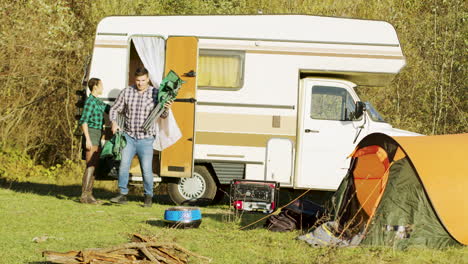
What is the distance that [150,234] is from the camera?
7902 millimetres

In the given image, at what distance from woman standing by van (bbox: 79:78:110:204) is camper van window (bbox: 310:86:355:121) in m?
3.25

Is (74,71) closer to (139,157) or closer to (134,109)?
(134,109)

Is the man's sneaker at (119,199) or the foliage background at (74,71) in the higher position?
the foliage background at (74,71)

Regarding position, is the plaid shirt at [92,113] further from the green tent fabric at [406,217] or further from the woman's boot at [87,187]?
the green tent fabric at [406,217]

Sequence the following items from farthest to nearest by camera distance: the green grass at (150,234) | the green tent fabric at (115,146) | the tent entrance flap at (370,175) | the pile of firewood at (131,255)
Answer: the green tent fabric at (115,146) < the tent entrance flap at (370,175) < the green grass at (150,234) < the pile of firewood at (131,255)

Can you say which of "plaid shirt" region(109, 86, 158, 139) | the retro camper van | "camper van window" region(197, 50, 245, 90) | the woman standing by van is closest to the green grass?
the woman standing by van

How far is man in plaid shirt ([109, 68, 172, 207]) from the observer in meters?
10.9

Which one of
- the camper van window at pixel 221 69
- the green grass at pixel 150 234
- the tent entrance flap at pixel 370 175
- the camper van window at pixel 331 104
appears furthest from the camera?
the camper van window at pixel 221 69

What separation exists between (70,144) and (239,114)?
621 centimetres

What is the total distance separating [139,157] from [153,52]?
188 cm

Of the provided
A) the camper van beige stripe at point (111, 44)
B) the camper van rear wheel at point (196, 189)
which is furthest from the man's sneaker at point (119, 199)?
the camper van beige stripe at point (111, 44)

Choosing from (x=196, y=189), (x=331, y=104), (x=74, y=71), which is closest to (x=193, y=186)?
(x=196, y=189)

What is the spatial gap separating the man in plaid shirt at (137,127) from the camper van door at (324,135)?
2.20 metres

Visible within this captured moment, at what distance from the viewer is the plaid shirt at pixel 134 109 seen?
36.0ft
